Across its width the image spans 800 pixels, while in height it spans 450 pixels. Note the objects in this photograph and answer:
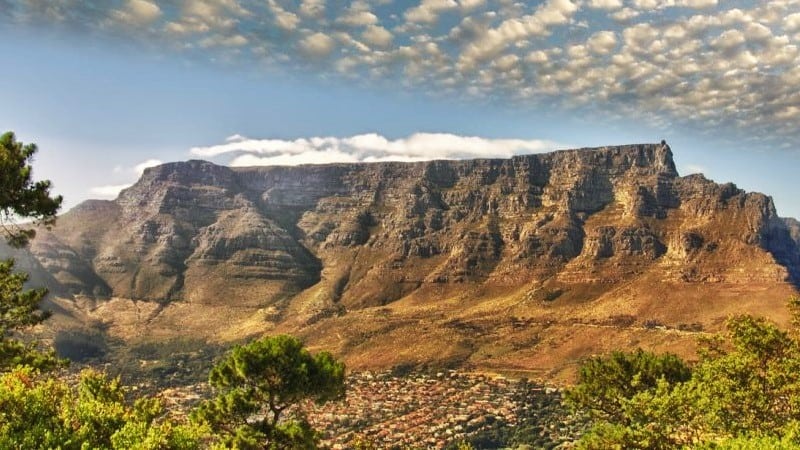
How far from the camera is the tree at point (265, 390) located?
107 ft

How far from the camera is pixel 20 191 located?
90.6 ft

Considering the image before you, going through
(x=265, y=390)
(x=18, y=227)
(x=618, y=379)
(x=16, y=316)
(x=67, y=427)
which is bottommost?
(x=618, y=379)

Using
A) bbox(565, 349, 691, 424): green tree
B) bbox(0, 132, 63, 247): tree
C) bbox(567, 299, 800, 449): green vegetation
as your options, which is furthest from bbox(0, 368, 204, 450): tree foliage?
bbox(565, 349, 691, 424): green tree

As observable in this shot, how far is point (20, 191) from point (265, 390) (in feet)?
53.2

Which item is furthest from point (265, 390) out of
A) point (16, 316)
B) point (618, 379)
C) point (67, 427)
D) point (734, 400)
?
point (618, 379)

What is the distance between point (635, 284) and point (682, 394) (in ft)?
535

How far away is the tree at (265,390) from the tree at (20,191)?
12.2 m

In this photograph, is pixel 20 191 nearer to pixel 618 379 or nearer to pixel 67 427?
pixel 67 427

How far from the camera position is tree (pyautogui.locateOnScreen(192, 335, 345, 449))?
107 ft

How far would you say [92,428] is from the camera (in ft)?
64.1

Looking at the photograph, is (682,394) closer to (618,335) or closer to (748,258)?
(618,335)

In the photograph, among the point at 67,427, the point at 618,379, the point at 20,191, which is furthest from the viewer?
the point at 618,379

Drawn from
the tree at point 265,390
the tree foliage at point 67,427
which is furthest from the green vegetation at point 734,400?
the tree foliage at point 67,427

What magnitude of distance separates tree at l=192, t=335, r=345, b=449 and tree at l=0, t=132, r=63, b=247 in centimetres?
1219
